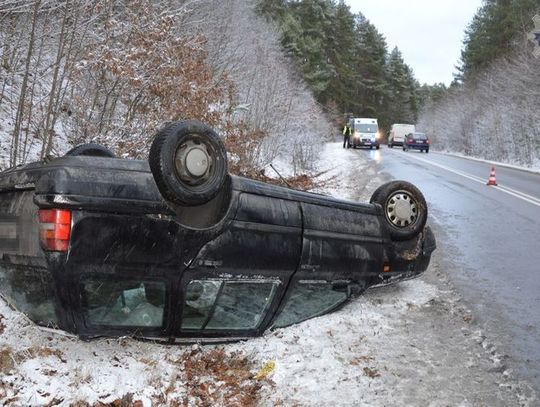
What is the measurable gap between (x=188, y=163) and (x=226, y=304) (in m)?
1.15

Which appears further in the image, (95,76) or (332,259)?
(95,76)

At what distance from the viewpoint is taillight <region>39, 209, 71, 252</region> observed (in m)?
3.17

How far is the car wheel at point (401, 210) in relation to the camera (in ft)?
16.9

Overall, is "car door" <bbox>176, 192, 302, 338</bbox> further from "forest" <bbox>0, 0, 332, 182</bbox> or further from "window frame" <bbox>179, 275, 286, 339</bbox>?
"forest" <bbox>0, 0, 332, 182</bbox>

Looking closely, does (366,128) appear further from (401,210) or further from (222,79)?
(401,210)

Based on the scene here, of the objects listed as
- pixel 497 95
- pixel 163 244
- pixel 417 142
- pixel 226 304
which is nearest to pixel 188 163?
pixel 163 244

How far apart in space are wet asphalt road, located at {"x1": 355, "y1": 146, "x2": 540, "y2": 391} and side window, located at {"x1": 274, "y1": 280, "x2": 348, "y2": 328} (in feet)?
4.48

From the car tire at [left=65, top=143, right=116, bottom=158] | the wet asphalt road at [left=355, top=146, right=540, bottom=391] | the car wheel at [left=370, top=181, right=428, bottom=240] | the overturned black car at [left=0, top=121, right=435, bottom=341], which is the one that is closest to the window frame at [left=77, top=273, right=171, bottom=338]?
the overturned black car at [left=0, top=121, right=435, bottom=341]

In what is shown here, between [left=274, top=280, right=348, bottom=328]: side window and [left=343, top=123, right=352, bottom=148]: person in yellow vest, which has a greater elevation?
[left=343, top=123, right=352, bottom=148]: person in yellow vest

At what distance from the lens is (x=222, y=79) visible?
35.8 ft

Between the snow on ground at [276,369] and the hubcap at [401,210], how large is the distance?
1.02 meters

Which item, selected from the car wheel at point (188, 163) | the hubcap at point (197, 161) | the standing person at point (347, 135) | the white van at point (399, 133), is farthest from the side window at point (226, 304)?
the white van at point (399, 133)

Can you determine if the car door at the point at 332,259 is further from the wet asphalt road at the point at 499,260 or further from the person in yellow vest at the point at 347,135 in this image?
the person in yellow vest at the point at 347,135

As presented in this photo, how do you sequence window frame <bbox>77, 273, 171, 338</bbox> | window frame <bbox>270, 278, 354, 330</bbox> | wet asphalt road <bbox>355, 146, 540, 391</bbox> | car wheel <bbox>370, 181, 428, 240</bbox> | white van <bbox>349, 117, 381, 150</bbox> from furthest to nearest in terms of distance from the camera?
→ white van <bbox>349, 117, 381, 150</bbox> < car wheel <bbox>370, 181, 428, 240</bbox> < wet asphalt road <bbox>355, 146, 540, 391</bbox> < window frame <bbox>270, 278, 354, 330</bbox> < window frame <bbox>77, 273, 171, 338</bbox>
